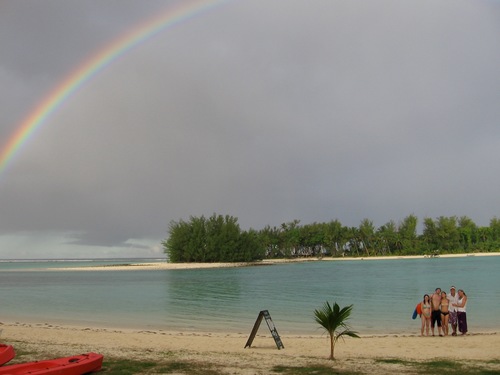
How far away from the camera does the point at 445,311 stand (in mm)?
19688

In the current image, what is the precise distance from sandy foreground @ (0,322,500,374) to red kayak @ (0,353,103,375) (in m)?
2.20

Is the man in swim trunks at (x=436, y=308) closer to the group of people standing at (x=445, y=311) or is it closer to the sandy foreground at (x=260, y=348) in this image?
the group of people standing at (x=445, y=311)

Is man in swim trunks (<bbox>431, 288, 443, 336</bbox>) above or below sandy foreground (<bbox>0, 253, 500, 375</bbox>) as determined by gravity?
above

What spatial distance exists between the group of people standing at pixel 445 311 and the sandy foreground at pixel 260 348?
0.68 metres

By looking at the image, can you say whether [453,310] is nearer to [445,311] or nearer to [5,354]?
[445,311]

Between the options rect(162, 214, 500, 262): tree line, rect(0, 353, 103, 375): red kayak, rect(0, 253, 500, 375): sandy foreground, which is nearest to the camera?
rect(0, 353, 103, 375): red kayak

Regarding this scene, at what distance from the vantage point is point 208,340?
750 inches

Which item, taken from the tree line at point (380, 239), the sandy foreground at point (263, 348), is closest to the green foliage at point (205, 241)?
the tree line at point (380, 239)

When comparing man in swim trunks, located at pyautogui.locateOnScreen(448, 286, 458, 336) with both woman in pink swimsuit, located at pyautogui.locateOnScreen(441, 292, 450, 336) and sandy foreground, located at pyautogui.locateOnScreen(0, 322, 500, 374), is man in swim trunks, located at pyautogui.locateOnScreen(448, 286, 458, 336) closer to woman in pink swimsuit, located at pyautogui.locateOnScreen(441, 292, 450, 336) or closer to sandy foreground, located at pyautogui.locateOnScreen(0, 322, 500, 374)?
woman in pink swimsuit, located at pyautogui.locateOnScreen(441, 292, 450, 336)

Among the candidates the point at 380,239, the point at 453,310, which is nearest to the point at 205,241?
the point at 380,239

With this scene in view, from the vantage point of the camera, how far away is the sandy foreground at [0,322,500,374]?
1291 cm

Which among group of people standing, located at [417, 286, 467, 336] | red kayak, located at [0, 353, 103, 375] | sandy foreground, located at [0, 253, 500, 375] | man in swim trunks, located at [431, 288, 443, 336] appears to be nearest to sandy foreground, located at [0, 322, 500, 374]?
sandy foreground, located at [0, 253, 500, 375]

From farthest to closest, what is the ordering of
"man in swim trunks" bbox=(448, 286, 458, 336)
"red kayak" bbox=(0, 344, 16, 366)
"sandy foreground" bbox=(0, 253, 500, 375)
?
"man in swim trunks" bbox=(448, 286, 458, 336), "sandy foreground" bbox=(0, 253, 500, 375), "red kayak" bbox=(0, 344, 16, 366)

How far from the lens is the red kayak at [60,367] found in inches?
415
